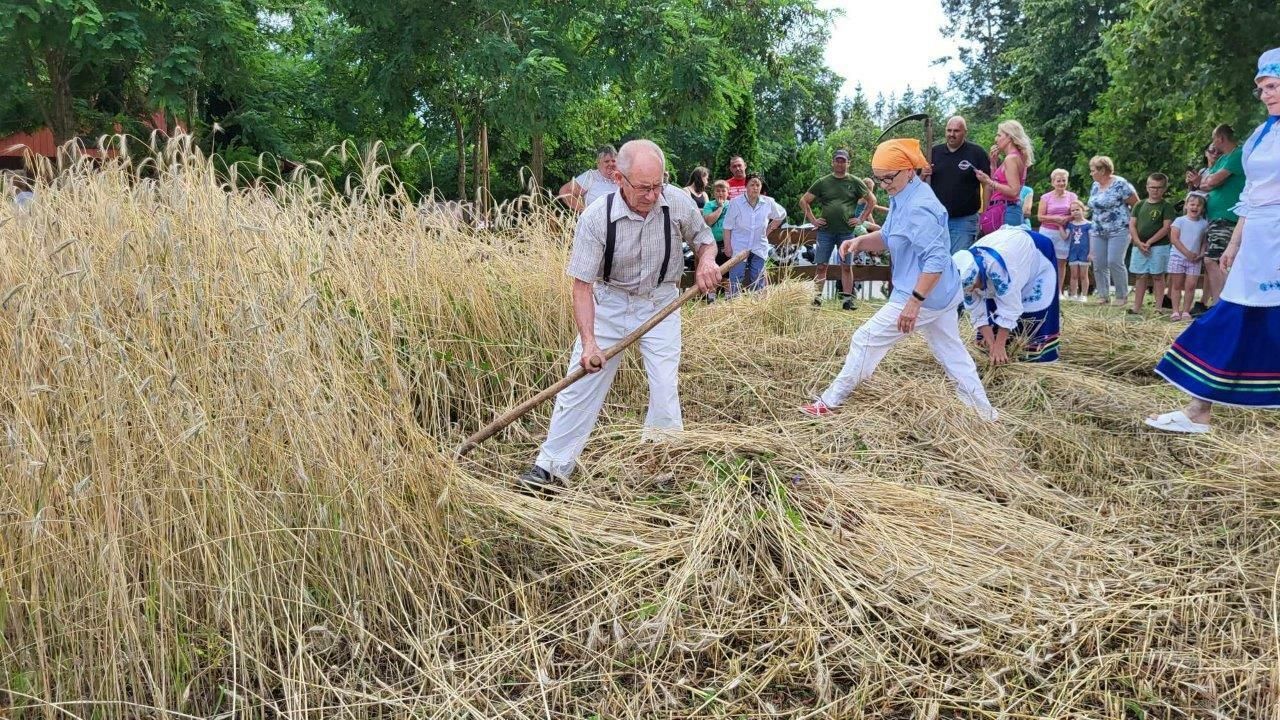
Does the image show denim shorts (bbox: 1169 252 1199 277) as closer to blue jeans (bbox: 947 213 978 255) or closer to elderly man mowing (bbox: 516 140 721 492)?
blue jeans (bbox: 947 213 978 255)

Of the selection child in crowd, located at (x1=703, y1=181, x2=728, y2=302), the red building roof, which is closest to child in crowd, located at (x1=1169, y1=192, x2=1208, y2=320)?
child in crowd, located at (x1=703, y1=181, x2=728, y2=302)

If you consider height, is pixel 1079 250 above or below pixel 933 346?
above

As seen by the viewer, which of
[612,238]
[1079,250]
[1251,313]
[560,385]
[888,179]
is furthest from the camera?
[1079,250]

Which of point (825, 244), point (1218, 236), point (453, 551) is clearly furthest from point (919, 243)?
point (825, 244)

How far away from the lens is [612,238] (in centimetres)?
362

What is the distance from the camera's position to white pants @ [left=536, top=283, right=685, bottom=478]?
372 cm

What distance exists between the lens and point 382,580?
103 inches

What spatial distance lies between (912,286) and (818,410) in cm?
71

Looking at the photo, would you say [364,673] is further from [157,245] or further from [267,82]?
[267,82]

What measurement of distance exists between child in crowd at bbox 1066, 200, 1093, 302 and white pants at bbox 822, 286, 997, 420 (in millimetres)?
5657

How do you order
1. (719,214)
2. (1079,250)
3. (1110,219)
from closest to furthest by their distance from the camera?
1. (1110,219)
2. (719,214)
3. (1079,250)

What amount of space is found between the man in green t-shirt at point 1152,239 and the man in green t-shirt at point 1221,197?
111 centimetres

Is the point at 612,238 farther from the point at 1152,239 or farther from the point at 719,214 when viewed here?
the point at 1152,239

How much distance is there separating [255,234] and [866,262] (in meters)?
9.62
